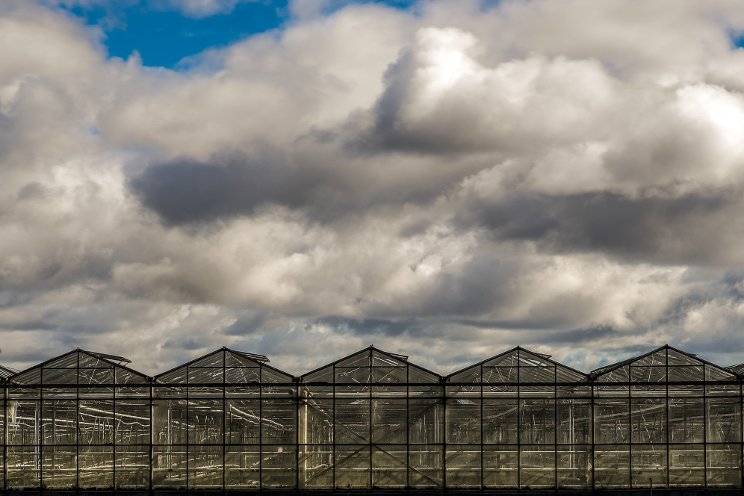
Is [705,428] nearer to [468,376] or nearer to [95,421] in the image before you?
[468,376]

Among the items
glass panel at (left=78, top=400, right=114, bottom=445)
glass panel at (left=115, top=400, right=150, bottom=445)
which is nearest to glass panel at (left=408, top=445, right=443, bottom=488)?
glass panel at (left=115, top=400, right=150, bottom=445)

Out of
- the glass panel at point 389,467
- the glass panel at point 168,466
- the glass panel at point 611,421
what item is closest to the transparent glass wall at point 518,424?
the glass panel at point 611,421

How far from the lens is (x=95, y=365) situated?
89562mm

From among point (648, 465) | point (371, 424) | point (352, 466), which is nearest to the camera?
point (648, 465)

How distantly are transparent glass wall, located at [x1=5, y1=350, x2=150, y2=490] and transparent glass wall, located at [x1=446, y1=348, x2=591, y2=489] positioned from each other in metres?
19.9

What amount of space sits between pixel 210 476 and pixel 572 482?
22.8 meters

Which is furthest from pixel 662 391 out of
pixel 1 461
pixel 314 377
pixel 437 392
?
pixel 1 461

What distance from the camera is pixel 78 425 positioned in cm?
8906

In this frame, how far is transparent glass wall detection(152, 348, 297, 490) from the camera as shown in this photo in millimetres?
88375

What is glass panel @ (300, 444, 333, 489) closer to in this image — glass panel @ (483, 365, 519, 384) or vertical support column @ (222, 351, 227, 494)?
vertical support column @ (222, 351, 227, 494)

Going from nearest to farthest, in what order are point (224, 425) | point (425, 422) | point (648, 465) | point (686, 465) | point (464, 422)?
point (686, 465)
point (648, 465)
point (224, 425)
point (464, 422)
point (425, 422)

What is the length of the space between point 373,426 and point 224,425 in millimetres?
9438

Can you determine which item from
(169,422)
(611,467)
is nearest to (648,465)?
(611,467)

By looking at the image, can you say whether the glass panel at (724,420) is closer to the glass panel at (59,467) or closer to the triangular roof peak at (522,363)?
the triangular roof peak at (522,363)
